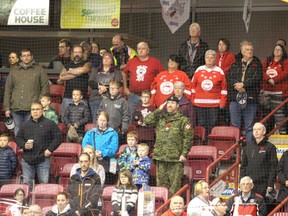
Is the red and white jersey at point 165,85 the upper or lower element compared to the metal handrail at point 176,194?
upper

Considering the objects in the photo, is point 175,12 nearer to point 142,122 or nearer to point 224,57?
point 224,57

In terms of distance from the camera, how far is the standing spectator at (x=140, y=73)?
1595 cm

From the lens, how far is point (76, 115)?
1562 centimetres

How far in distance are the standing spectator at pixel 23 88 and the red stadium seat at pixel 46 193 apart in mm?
2237

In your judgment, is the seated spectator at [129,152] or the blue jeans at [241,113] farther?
the blue jeans at [241,113]

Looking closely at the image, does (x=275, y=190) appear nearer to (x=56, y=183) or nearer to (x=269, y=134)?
(x=269, y=134)

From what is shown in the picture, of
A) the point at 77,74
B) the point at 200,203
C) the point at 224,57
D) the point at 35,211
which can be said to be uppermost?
the point at 224,57

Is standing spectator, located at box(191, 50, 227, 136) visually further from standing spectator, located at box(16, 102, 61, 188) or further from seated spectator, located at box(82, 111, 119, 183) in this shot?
standing spectator, located at box(16, 102, 61, 188)

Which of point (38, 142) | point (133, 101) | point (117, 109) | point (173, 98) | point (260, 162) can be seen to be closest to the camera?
point (260, 162)

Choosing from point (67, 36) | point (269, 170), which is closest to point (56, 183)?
point (269, 170)

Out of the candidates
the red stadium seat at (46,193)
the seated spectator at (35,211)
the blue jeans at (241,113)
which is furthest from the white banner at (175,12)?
the seated spectator at (35,211)

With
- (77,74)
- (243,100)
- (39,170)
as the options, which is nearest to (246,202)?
(243,100)

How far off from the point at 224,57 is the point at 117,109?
1.85m

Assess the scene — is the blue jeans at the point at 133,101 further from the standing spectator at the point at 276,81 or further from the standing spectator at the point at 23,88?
the standing spectator at the point at 276,81
